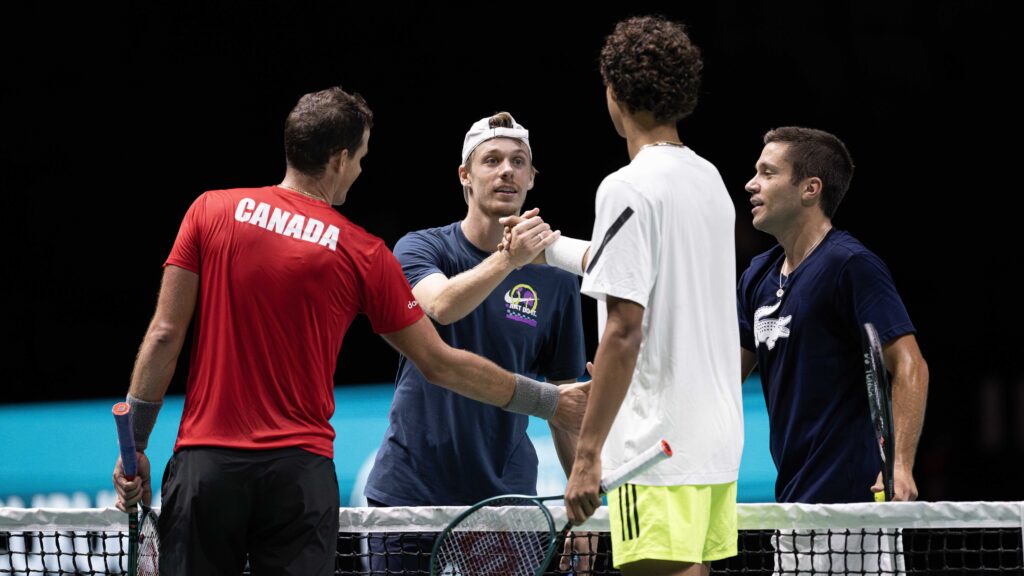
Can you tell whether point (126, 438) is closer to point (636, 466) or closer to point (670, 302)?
point (636, 466)

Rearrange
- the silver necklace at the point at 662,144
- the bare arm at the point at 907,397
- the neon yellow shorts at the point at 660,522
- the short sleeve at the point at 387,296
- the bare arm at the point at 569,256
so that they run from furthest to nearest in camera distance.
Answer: the bare arm at the point at 907,397 < the bare arm at the point at 569,256 < the short sleeve at the point at 387,296 < the silver necklace at the point at 662,144 < the neon yellow shorts at the point at 660,522

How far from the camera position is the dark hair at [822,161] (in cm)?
470

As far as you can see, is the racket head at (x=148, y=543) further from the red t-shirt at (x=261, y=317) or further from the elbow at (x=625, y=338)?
the elbow at (x=625, y=338)

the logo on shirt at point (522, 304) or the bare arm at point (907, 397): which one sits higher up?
the logo on shirt at point (522, 304)

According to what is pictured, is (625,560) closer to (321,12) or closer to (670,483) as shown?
(670,483)

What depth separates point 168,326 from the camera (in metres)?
3.27

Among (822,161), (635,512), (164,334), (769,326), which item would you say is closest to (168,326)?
(164,334)

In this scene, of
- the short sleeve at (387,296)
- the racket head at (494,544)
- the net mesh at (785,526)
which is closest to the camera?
the short sleeve at (387,296)

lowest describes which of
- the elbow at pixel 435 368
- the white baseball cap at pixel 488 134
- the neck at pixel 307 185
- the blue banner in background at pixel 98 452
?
the blue banner in background at pixel 98 452

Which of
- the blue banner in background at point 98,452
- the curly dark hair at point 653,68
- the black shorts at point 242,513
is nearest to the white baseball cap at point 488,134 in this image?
the curly dark hair at point 653,68

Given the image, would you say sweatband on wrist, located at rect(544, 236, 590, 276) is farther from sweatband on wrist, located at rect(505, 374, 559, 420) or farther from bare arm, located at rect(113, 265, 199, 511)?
bare arm, located at rect(113, 265, 199, 511)

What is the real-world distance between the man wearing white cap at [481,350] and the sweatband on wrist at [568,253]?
0.49 meters

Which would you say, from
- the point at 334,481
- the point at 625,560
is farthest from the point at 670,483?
the point at 334,481

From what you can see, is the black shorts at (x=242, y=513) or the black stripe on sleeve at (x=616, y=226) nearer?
the black stripe on sleeve at (x=616, y=226)
